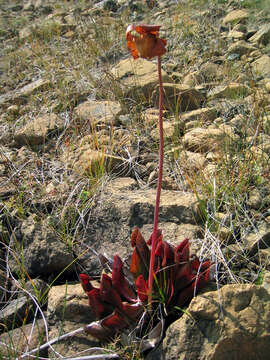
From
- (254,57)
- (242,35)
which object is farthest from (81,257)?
(242,35)

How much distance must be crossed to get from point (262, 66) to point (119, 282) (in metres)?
3.34

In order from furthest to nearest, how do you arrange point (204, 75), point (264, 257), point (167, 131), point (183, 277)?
point (204, 75) → point (167, 131) → point (264, 257) → point (183, 277)

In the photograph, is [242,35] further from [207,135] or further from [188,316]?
[188,316]

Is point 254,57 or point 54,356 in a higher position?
point 254,57

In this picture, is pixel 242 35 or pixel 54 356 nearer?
pixel 54 356

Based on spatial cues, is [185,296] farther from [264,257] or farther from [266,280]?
[264,257]

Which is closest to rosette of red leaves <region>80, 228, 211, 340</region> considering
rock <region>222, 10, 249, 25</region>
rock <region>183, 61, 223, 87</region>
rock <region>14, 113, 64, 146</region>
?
rock <region>14, 113, 64, 146</region>

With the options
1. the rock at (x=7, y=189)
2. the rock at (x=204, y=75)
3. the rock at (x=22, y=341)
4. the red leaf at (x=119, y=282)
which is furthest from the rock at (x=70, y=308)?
the rock at (x=204, y=75)

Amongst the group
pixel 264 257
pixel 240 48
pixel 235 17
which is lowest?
pixel 264 257

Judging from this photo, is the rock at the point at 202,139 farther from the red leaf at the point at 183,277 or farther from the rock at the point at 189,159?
the red leaf at the point at 183,277

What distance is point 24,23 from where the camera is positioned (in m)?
7.59

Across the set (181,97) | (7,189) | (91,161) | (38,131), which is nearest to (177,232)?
(91,161)

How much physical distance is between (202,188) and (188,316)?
1.06 meters

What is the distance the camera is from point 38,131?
12.9ft
